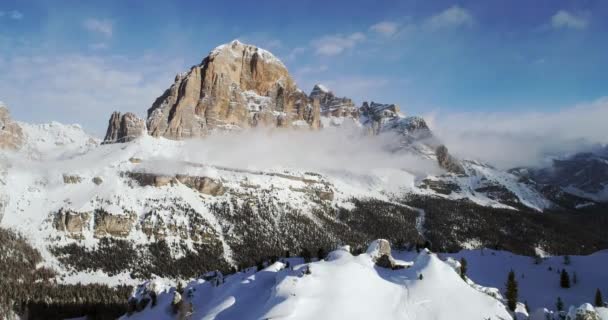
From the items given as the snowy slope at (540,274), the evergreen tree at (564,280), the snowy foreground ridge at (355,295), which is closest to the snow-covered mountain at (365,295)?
the snowy foreground ridge at (355,295)

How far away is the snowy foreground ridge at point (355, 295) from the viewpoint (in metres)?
87.7

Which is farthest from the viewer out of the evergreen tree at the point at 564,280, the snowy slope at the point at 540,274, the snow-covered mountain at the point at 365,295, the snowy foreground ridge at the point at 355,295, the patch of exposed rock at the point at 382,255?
the evergreen tree at the point at 564,280

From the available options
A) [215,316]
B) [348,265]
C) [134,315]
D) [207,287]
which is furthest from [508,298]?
[134,315]

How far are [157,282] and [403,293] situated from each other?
7666 cm

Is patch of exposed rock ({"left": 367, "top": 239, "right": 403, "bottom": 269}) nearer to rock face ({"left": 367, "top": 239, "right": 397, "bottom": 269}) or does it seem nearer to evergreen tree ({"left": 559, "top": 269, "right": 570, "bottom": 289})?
rock face ({"left": 367, "top": 239, "right": 397, "bottom": 269})

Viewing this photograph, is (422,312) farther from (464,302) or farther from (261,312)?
(261,312)

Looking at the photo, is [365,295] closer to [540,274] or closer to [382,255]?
[382,255]

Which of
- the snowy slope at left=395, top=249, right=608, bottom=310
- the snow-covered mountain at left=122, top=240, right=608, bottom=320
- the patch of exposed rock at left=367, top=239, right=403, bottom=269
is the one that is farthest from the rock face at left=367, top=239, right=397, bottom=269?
the snowy slope at left=395, top=249, right=608, bottom=310

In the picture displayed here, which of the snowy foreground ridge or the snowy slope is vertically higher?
the snowy foreground ridge

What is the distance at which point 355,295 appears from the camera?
303 feet

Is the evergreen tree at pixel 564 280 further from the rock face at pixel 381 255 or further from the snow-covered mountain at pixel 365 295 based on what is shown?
the rock face at pixel 381 255

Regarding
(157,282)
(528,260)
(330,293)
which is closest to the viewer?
(330,293)

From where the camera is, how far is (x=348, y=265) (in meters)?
102

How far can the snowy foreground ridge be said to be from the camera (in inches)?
3452
